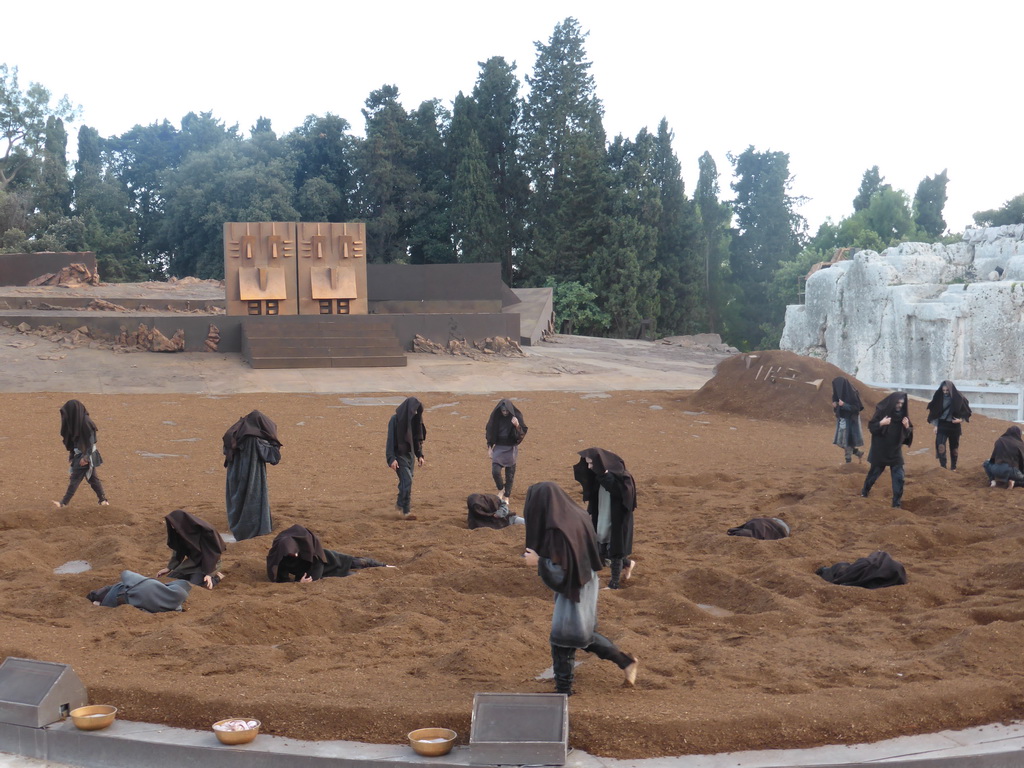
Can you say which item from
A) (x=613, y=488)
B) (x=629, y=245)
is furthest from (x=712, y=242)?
(x=613, y=488)

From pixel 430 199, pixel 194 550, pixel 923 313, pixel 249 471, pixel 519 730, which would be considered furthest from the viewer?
pixel 430 199

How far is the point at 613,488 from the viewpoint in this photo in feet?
25.3

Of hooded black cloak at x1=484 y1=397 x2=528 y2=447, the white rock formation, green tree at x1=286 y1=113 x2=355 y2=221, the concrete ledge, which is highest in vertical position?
green tree at x1=286 y1=113 x2=355 y2=221

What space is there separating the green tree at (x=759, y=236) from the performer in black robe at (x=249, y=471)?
40448mm

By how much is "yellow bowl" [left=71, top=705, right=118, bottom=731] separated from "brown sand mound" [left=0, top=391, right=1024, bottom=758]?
194mm

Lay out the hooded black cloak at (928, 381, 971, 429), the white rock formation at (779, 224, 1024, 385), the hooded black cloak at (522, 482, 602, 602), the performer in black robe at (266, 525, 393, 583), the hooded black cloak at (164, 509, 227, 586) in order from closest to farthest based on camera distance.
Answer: the hooded black cloak at (522, 482, 602, 602), the hooded black cloak at (164, 509, 227, 586), the performer in black robe at (266, 525, 393, 583), the hooded black cloak at (928, 381, 971, 429), the white rock formation at (779, 224, 1024, 385)

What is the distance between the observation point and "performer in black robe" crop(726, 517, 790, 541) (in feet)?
32.4

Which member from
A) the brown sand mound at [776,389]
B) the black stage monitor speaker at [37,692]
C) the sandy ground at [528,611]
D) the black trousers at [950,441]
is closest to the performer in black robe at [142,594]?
the sandy ground at [528,611]

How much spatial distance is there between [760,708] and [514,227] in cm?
4227

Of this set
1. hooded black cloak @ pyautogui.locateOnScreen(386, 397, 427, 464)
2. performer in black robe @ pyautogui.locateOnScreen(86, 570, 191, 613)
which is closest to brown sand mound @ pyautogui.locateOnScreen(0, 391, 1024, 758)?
performer in black robe @ pyautogui.locateOnScreen(86, 570, 191, 613)

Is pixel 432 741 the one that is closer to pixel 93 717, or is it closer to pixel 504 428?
pixel 93 717

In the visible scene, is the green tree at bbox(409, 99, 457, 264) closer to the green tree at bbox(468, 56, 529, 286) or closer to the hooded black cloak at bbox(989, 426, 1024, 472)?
the green tree at bbox(468, 56, 529, 286)

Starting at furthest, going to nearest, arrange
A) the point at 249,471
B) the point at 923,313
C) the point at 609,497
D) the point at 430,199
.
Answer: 1. the point at 430,199
2. the point at 923,313
3. the point at 249,471
4. the point at 609,497

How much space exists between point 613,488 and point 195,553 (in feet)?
11.5
